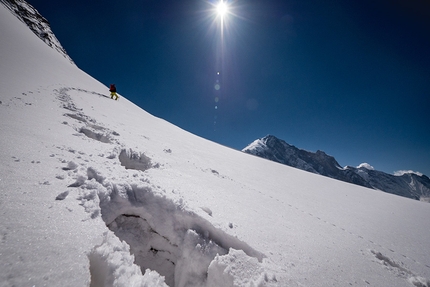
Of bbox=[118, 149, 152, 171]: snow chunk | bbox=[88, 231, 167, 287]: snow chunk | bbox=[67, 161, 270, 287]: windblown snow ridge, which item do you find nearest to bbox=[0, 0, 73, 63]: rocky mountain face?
bbox=[118, 149, 152, 171]: snow chunk

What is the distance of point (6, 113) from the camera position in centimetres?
367

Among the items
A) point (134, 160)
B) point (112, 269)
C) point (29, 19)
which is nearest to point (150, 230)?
point (112, 269)

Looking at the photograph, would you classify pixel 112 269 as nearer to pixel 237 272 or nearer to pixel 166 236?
pixel 166 236

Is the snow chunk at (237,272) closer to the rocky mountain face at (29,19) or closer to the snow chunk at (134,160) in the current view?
the snow chunk at (134,160)

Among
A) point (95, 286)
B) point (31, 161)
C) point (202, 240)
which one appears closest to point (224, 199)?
point (202, 240)

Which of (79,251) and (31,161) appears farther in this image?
(31,161)

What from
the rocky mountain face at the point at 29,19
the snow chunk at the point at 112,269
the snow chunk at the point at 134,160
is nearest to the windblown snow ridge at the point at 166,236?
the snow chunk at the point at 112,269

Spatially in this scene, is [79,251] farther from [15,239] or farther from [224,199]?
[224,199]

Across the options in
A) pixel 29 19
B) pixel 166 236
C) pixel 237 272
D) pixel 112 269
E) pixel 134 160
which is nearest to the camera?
pixel 112 269

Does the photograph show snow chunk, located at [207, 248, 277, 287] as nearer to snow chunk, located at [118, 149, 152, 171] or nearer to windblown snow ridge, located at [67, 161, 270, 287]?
windblown snow ridge, located at [67, 161, 270, 287]

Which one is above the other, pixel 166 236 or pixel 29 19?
pixel 29 19

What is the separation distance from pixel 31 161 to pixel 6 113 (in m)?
2.52

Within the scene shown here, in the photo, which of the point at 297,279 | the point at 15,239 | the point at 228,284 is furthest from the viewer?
the point at 297,279

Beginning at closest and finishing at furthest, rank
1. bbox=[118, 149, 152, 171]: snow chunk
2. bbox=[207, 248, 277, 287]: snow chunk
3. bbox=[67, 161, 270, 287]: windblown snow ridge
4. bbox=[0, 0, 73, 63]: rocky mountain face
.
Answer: bbox=[207, 248, 277, 287]: snow chunk → bbox=[67, 161, 270, 287]: windblown snow ridge → bbox=[118, 149, 152, 171]: snow chunk → bbox=[0, 0, 73, 63]: rocky mountain face
